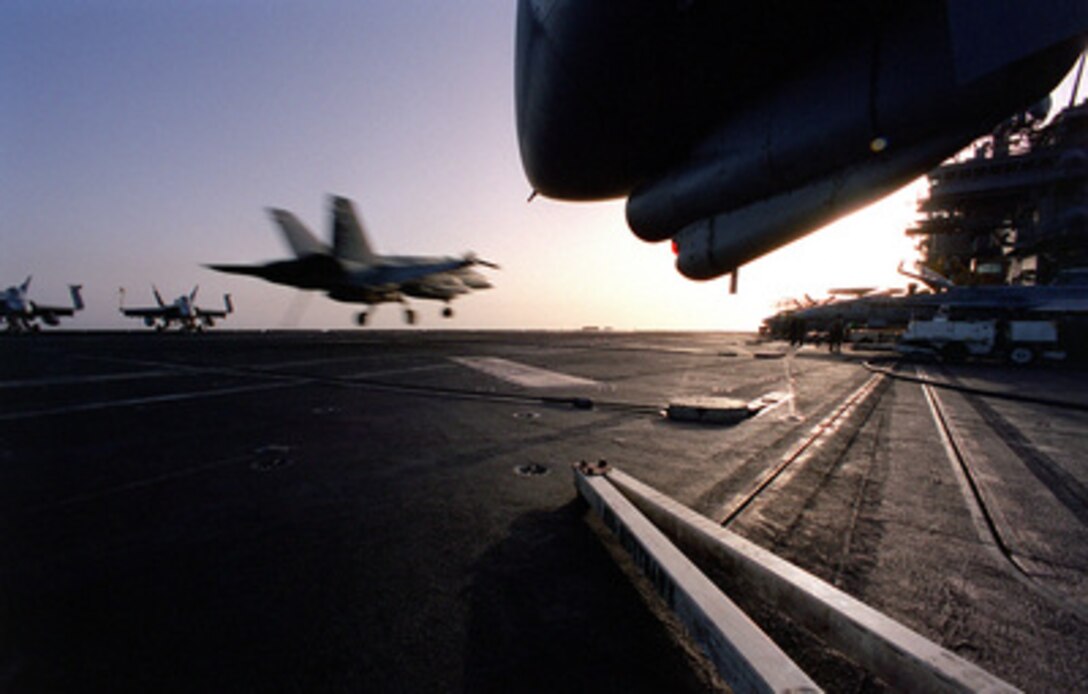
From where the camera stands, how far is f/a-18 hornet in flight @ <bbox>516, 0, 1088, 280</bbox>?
2477 mm

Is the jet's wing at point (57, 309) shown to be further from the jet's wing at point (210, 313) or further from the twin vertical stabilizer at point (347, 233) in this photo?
the twin vertical stabilizer at point (347, 233)

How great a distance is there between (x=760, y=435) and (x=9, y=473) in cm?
812

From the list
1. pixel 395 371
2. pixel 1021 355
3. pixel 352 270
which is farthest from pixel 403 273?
pixel 1021 355

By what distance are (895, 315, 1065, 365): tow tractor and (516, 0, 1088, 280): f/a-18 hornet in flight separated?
71.2 ft

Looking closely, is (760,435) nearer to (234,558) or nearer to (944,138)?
(944,138)

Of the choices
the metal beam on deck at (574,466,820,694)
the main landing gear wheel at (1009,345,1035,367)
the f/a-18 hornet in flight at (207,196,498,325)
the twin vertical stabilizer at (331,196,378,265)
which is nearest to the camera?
the metal beam on deck at (574,466,820,694)

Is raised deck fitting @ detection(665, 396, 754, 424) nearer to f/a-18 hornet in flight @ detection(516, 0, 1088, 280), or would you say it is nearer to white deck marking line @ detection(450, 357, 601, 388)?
f/a-18 hornet in flight @ detection(516, 0, 1088, 280)

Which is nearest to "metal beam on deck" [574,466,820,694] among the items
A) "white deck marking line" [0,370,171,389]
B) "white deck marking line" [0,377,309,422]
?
"white deck marking line" [0,377,309,422]

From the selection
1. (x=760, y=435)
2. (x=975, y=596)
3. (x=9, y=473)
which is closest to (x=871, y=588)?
(x=975, y=596)

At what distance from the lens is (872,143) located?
3.02m

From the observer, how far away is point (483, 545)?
8.92 feet

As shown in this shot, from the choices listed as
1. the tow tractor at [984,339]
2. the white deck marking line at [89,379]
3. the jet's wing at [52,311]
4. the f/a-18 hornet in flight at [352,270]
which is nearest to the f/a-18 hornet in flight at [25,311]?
the jet's wing at [52,311]

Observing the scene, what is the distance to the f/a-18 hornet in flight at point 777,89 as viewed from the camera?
2477mm

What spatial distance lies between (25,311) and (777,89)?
2823 inches
